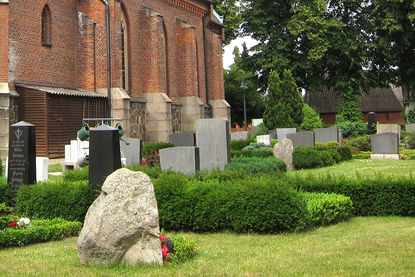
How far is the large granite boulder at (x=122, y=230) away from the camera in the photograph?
16.3ft

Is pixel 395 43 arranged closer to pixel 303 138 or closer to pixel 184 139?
pixel 303 138

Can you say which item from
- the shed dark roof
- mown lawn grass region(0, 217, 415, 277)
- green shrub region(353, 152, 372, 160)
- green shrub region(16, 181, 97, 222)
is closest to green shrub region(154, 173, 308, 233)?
mown lawn grass region(0, 217, 415, 277)

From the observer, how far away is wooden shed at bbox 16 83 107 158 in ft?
56.0

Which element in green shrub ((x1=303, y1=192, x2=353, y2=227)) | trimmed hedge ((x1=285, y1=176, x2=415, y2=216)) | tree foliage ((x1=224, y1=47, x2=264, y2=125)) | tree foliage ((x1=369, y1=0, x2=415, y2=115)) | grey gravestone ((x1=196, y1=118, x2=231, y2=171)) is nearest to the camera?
green shrub ((x1=303, y1=192, x2=353, y2=227))

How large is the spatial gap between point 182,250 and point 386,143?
1470cm

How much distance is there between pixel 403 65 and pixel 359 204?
102ft

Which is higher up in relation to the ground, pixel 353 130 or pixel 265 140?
pixel 353 130

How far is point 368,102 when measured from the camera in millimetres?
51812

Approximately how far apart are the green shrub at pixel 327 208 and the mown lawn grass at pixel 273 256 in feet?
0.88

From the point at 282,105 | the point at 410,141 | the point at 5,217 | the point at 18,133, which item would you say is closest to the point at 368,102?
the point at 410,141

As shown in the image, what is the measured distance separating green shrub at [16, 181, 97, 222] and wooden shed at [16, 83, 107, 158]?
9.63 meters

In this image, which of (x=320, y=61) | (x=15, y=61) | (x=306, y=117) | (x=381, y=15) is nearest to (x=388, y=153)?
(x=306, y=117)

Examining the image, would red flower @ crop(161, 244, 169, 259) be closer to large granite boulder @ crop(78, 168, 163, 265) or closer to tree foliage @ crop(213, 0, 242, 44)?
large granite boulder @ crop(78, 168, 163, 265)

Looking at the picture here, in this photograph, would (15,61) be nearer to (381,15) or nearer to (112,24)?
(112,24)
